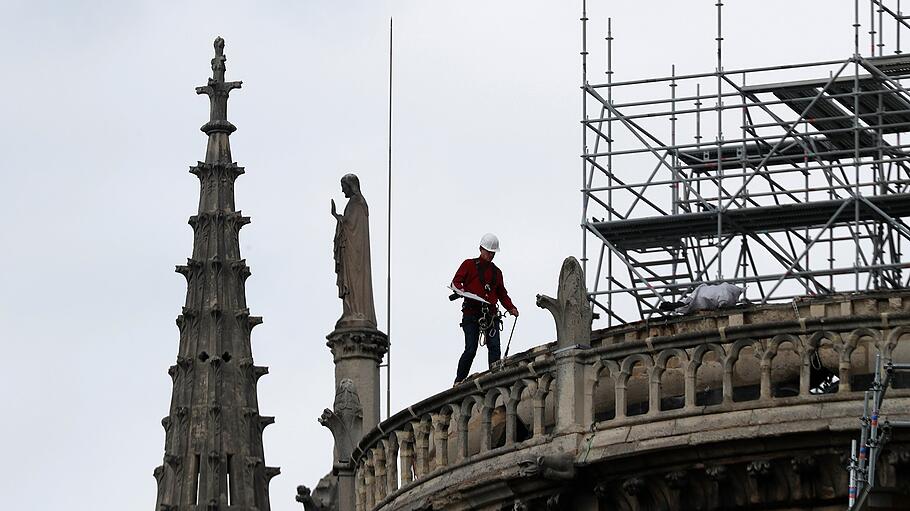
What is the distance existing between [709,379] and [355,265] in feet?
37.4

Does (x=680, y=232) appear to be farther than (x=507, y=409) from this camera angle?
Yes

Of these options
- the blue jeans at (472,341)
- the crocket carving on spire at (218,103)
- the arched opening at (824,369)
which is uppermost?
the crocket carving on spire at (218,103)

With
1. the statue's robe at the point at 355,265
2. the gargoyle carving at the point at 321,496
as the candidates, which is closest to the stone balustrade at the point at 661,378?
the gargoyle carving at the point at 321,496

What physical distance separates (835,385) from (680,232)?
16.5m

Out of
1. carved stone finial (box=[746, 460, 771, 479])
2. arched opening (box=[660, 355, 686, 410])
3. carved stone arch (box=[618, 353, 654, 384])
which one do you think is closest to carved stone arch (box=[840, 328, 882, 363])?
carved stone finial (box=[746, 460, 771, 479])

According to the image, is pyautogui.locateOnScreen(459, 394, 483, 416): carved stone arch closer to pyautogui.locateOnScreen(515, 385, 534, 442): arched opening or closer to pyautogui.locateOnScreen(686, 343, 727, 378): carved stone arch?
pyautogui.locateOnScreen(515, 385, 534, 442): arched opening

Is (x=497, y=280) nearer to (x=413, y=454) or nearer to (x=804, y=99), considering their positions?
(x=413, y=454)

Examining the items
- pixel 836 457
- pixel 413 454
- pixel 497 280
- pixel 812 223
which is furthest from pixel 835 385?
pixel 812 223

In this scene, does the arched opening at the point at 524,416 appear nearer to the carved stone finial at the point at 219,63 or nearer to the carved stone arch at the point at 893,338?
the carved stone arch at the point at 893,338

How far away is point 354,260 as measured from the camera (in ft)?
139

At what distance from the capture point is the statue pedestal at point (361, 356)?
41.2 metres

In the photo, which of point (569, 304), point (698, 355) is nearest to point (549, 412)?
point (569, 304)

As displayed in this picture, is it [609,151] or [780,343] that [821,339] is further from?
[609,151]

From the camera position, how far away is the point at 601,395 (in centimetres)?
3234
